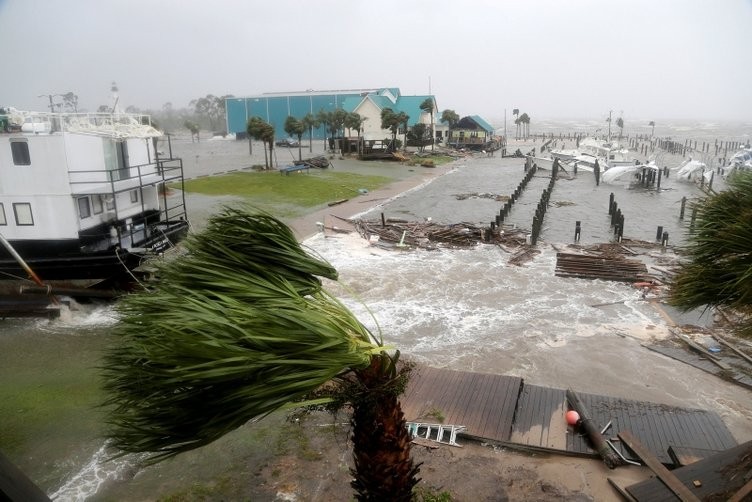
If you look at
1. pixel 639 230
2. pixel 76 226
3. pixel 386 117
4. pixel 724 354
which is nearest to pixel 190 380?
pixel 724 354

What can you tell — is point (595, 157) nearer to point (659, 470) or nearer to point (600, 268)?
point (600, 268)

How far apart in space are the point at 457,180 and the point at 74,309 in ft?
136

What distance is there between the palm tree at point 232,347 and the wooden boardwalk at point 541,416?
18.7 feet

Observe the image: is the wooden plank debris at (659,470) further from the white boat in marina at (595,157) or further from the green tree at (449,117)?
the green tree at (449,117)

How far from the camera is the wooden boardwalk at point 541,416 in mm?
9570

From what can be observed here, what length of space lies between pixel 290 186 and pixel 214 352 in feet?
131

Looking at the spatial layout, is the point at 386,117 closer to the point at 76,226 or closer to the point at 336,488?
the point at 76,226

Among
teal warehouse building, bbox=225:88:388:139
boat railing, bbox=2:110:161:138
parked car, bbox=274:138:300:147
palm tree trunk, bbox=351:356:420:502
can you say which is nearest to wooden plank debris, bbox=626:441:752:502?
palm tree trunk, bbox=351:356:420:502

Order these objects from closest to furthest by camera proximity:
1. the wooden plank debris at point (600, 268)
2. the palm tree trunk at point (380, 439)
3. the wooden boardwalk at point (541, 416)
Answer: the palm tree trunk at point (380, 439) < the wooden boardwalk at point (541, 416) < the wooden plank debris at point (600, 268)

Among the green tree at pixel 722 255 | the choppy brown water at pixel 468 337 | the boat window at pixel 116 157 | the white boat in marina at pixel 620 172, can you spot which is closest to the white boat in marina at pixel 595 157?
the white boat in marina at pixel 620 172

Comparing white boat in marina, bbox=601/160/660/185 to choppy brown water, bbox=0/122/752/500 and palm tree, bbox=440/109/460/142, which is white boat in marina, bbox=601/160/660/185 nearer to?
choppy brown water, bbox=0/122/752/500

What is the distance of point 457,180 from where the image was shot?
176 feet

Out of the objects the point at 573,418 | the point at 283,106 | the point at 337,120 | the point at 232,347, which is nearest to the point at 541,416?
the point at 573,418

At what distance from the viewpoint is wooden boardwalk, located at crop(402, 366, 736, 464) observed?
9570 mm
